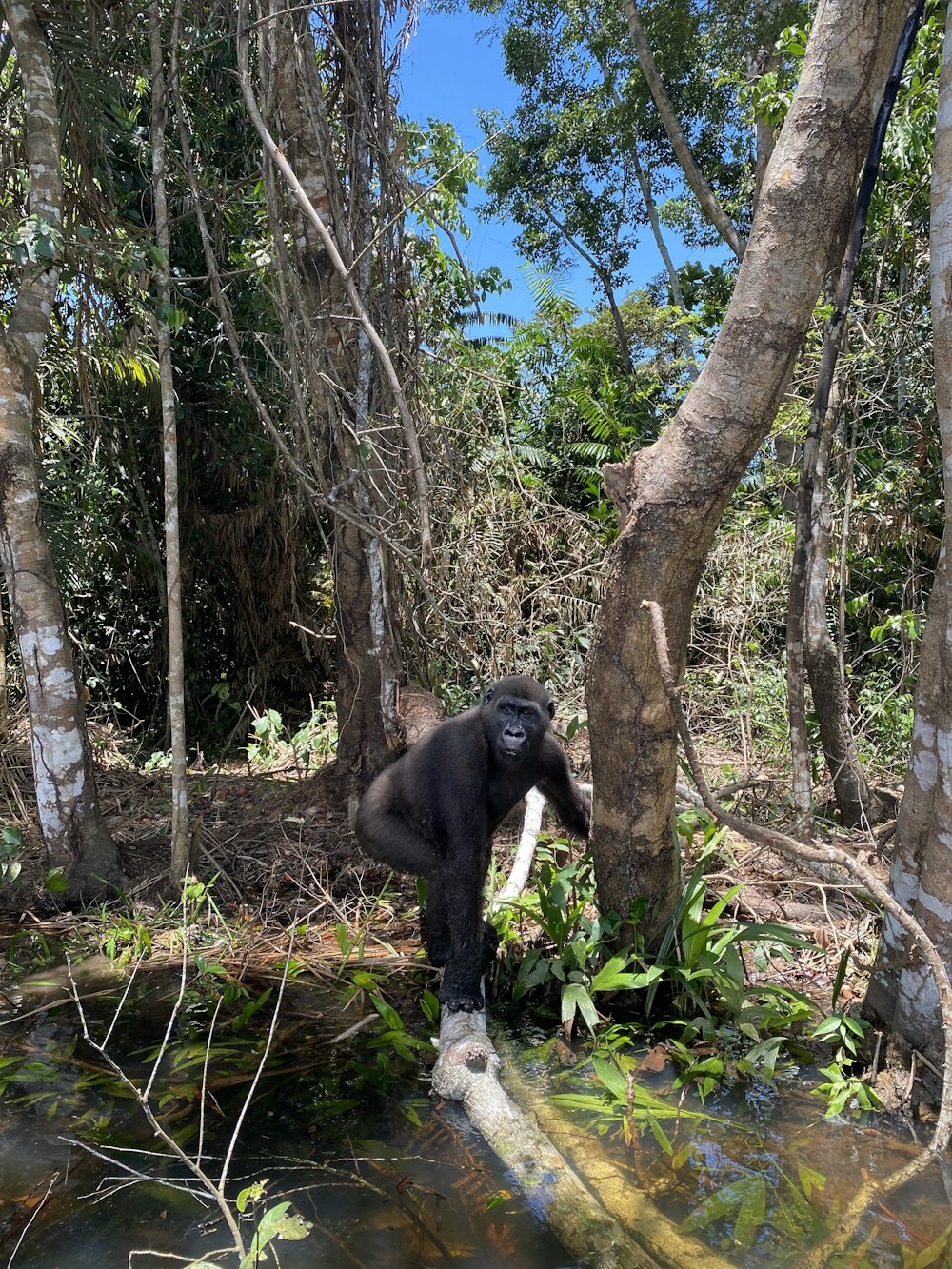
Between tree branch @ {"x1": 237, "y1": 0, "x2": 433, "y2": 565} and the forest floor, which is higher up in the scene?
tree branch @ {"x1": 237, "y1": 0, "x2": 433, "y2": 565}

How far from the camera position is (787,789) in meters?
6.57

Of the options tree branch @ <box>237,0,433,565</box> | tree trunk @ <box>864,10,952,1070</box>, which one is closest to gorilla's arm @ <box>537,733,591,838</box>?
tree branch @ <box>237,0,433,565</box>

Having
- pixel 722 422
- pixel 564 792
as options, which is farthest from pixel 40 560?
pixel 722 422

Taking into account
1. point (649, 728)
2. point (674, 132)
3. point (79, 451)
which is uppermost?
point (674, 132)

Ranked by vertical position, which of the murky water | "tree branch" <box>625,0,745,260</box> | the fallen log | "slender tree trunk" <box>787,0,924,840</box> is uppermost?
"tree branch" <box>625,0,745,260</box>

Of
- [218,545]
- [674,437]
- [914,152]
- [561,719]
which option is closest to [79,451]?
[218,545]

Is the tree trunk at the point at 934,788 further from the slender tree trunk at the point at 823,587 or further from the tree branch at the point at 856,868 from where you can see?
the slender tree trunk at the point at 823,587

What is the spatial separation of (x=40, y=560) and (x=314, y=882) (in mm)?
2947

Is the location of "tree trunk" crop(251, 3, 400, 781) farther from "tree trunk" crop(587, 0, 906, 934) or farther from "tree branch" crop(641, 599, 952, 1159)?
"tree branch" crop(641, 599, 952, 1159)

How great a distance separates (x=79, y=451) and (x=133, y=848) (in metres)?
5.52

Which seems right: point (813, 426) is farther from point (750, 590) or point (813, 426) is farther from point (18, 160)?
point (18, 160)

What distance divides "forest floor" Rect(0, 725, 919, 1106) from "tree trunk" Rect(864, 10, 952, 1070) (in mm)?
677

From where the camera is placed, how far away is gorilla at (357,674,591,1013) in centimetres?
443

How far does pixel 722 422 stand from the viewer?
3791 mm
